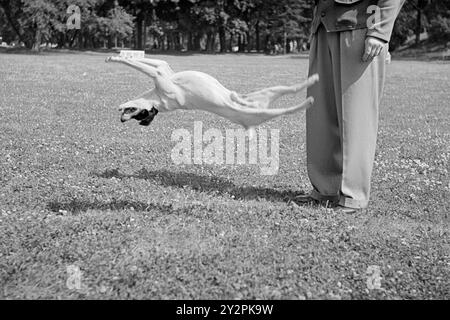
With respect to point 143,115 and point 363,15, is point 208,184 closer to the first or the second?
point 143,115

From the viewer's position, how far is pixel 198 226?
4613 mm

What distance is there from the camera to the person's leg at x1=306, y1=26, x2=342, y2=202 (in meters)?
5.21

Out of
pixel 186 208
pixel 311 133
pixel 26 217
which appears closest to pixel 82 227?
pixel 26 217

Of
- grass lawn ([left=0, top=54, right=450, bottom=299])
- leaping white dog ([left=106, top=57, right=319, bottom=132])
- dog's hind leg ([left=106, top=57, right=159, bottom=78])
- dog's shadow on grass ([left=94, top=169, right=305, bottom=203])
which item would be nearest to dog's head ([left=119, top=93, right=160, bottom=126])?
leaping white dog ([left=106, top=57, right=319, bottom=132])

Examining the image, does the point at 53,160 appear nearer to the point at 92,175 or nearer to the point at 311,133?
the point at 92,175

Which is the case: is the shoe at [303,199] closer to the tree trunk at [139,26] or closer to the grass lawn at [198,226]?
the grass lawn at [198,226]

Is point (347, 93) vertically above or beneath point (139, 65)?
beneath

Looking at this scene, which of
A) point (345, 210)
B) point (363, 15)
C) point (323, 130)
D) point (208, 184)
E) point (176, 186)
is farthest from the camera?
point (208, 184)

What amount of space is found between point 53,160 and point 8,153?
0.72 metres

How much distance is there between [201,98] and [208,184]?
180 cm

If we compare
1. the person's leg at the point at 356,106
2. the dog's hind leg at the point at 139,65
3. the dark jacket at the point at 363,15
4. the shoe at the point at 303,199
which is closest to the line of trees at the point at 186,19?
the shoe at the point at 303,199

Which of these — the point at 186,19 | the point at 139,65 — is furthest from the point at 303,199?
the point at 186,19

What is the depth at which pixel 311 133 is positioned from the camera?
5453 mm

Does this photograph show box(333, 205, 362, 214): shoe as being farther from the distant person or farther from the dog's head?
the dog's head
